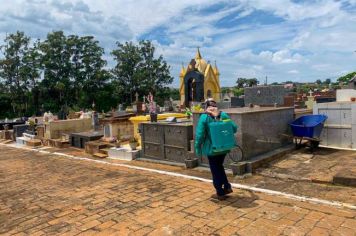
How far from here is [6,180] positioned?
314 inches

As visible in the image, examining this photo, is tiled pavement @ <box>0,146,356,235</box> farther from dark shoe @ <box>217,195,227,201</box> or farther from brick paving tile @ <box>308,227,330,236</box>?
dark shoe @ <box>217,195,227,201</box>

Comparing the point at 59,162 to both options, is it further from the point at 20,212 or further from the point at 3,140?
the point at 3,140

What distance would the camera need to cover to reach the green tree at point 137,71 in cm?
4184

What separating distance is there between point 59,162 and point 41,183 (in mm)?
2940

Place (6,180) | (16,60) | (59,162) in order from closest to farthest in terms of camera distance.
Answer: (6,180) < (59,162) < (16,60)

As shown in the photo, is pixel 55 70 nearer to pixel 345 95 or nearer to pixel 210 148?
pixel 345 95

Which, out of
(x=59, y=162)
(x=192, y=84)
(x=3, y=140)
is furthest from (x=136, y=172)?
(x=192, y=84)

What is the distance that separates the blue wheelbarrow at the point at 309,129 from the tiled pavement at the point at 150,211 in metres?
3.09

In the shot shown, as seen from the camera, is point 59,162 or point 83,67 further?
point 83,67

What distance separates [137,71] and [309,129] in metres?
36.2

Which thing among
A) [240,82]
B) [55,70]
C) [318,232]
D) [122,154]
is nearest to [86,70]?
[55,70]

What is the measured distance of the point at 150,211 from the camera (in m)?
4.79

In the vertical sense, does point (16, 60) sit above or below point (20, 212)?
above

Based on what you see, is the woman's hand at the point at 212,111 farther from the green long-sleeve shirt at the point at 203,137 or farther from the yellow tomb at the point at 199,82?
the yellow tomb at the point at 199,82
